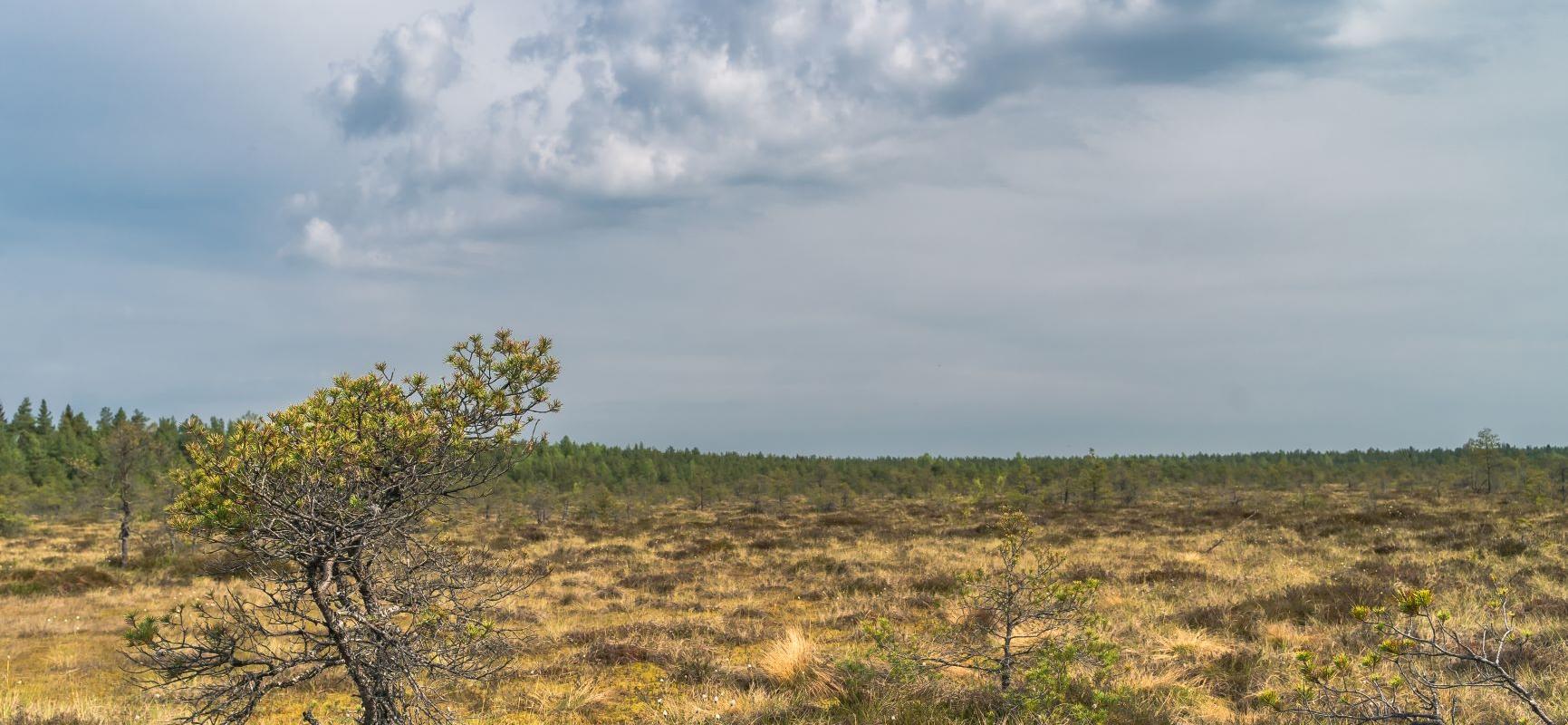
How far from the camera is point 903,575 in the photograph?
19.5 metres

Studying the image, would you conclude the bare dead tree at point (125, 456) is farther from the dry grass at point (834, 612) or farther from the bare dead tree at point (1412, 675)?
the bare dead tree at point (1412, 675)

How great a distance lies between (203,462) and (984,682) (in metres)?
8.09

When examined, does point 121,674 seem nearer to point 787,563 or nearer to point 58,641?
point 58,641

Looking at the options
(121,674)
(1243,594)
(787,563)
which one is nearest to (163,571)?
(121,674)

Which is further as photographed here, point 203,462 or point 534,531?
point 534,531

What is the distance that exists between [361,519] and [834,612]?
11332mm

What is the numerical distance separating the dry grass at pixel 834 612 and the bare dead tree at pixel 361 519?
1398 millimetres

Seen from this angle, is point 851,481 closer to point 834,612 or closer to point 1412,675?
point 834,612

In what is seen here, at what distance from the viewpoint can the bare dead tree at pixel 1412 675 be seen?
3.80 m

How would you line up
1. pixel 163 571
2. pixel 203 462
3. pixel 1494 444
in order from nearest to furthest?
pixel 203 462 < pixel 163 571 < pixel 1494 444

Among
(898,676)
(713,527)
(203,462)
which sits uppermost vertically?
(203,462)

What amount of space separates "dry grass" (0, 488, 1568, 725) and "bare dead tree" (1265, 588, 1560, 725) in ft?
1.58

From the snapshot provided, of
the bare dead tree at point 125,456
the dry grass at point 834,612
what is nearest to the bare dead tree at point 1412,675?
the dry grass at point 834,612

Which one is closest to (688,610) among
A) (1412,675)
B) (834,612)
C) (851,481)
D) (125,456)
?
(834,612)
